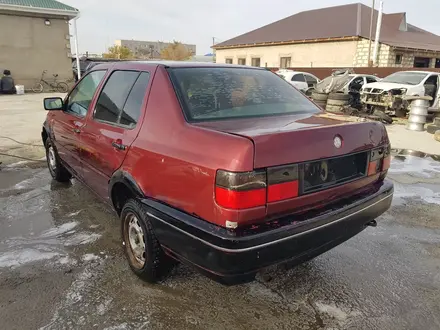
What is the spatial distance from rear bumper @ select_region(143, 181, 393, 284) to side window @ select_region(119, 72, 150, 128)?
0.69 metres

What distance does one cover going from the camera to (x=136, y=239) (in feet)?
9.53

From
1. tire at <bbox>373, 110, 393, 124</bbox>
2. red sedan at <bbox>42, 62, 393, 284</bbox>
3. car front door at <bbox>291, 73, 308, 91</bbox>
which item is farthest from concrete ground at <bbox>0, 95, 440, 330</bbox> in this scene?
car front door at <bbox>291, 73, 308, 91</bbox>

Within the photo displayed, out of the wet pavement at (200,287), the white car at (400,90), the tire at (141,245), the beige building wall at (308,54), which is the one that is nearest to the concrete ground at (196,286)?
the wet pavement at (200,287)

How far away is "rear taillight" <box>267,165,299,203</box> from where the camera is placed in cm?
211

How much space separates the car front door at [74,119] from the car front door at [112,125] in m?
0.23

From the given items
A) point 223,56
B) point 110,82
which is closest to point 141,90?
point 110,82

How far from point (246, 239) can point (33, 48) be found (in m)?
21.7

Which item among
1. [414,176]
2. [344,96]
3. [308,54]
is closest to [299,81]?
[344,96]

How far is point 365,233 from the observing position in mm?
3807

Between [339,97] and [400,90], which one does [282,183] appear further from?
[400,90]

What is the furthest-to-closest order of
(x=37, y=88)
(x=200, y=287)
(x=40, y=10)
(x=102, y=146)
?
(x=37, y=88) < (x=40, y=10) < (x=102, y=146) < (x=200, y=287)

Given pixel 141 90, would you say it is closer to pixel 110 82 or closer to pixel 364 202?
pixel 110 82

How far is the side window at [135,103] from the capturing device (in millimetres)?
2811

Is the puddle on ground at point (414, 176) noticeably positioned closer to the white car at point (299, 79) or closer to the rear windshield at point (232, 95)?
the rear windshield at point (232, 95)
